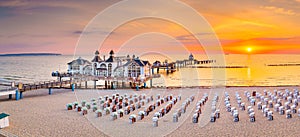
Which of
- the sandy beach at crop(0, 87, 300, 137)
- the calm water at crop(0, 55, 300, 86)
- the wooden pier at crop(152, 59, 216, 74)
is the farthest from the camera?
the wooden pier at crop(152, 59, 216, 74)

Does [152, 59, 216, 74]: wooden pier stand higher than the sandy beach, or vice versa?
[152, 59, 216, 74]: wooden pier

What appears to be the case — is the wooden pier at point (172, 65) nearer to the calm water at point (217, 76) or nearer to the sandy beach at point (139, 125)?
the calm water at point (217, 76)

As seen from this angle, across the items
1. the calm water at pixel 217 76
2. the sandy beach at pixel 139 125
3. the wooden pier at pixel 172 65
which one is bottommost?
the sandy beach at pixel 139 125

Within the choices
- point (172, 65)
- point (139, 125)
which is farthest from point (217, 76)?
point (139, 125)

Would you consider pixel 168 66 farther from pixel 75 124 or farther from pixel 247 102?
pixel 75 124

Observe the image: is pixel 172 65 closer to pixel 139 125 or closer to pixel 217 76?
pixel 217 76

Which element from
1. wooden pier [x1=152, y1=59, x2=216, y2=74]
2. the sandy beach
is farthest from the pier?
the sandy beach

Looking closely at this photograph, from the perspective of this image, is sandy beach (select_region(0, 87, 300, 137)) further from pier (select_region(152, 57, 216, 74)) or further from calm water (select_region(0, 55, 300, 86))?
pier (select_region(152, 57, 216, 74))

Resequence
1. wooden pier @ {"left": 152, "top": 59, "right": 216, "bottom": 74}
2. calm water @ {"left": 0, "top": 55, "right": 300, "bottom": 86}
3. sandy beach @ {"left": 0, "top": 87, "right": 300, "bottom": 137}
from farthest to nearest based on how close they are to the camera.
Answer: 1. wooden pier @ {"left": 152, "top": 59, "right": 216, "bottom": 74}
2. calm water @ {"left": 0, "top": 55, "right": 300, "bottom": 86}
3. sandy beach @ {"left": 0, "top": 87, "right": 300, "bottom": 137}

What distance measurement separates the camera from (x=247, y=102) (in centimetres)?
2088

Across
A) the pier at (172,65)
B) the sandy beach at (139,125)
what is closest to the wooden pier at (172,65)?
the pier at (172,65)

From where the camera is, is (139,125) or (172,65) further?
(172,65)

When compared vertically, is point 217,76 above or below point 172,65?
below

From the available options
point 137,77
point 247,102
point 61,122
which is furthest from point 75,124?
point 137,77
